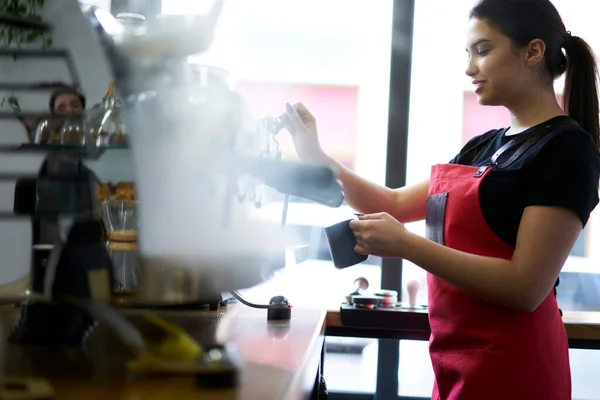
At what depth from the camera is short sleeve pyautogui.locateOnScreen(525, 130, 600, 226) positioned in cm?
130

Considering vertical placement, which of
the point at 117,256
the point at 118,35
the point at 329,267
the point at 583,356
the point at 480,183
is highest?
the point at 118,35

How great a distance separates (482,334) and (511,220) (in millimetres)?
232

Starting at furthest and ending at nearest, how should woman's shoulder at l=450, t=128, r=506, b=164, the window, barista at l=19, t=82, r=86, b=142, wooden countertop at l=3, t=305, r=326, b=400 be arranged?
the window → woman's shoulder at l=450, t=128, r=506, b=164 → barista at l=19, t=82, r=86, b=142 → wooden countertop at l=3, t=305, r=326, b=400

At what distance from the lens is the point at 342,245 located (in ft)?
4.67

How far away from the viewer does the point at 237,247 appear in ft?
2.97

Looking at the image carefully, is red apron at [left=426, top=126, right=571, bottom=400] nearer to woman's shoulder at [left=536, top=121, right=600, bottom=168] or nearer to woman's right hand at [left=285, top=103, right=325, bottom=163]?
woman's shoulder at [left=536, top=121, right=600, bottom=168]

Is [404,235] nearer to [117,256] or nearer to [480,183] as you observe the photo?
[480,183]

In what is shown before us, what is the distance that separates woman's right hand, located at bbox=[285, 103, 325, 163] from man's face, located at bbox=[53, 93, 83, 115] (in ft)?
3.11

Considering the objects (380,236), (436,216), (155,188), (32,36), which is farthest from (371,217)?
(32,36)

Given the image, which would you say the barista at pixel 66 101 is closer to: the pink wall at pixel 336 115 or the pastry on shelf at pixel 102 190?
the pastry on shelf at pixel 102 190

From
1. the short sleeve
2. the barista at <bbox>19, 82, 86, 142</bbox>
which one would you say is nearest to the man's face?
the barista at <bbox>19, 82, 86, 142</bbox>

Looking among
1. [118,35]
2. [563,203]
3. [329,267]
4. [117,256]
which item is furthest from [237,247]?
[329,267]

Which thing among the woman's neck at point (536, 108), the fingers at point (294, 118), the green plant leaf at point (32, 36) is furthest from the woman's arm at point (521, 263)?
the green plant leaf at point (32, 36)

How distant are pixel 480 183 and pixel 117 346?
873 millimetres
